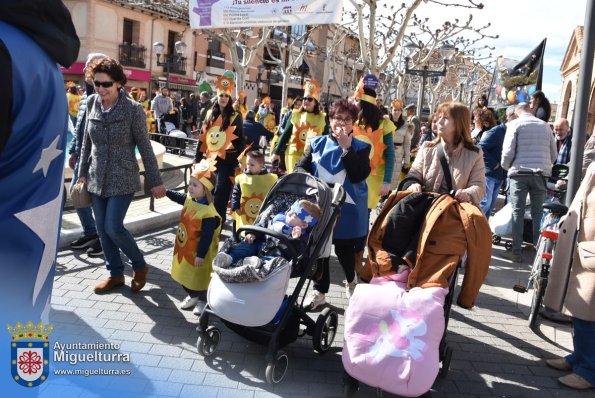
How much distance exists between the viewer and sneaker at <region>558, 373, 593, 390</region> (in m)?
3.50

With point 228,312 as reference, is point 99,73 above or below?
above

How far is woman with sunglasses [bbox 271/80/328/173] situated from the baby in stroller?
3188 millimetres

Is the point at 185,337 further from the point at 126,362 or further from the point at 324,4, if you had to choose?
the point at 324,4

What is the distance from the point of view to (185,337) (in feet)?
12.9

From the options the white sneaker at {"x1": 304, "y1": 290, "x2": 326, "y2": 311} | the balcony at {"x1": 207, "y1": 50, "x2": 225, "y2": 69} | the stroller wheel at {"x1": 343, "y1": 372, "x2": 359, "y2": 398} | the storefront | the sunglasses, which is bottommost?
the white sneaker at {"x1": 304, "y1": 290, "x2": 326, "y2": 311}

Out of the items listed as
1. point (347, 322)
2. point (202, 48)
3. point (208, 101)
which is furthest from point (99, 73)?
point (202, 48)

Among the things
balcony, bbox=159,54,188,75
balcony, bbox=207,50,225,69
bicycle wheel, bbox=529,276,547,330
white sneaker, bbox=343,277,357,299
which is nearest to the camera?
bicycle wheel, bbox=529,276,547,330

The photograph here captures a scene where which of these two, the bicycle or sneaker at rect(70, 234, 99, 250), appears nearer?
the bicycle

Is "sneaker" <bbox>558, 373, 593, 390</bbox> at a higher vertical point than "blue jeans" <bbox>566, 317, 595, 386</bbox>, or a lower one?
lower

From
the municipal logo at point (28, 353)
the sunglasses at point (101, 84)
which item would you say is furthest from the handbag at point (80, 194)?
the municipal logo at point (28, 353)

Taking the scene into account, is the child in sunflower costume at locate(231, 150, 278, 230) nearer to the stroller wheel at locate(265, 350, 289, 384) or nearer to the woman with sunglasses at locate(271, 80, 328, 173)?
the woman with sunglasses at locate(271, 80, 328, 173)

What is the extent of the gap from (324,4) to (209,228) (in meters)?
6.34

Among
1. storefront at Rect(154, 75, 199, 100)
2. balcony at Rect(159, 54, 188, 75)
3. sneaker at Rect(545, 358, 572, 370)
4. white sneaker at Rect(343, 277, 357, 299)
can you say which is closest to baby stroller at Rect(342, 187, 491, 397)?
sneaker at Rect(545, 358, 572, 370)

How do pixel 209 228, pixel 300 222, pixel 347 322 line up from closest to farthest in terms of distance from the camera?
pixel 347 322 < pixel 300 222 < pixel 209 228
